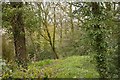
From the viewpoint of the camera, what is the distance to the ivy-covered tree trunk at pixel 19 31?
215 inches

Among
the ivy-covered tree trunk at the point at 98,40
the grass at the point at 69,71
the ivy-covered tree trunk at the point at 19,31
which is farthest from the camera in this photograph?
the ivy-covered tree trunk at the point at 19,31

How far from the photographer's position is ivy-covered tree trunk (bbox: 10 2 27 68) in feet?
17.9

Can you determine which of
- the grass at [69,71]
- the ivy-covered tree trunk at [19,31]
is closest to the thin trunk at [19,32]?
the ivy-covered tree trunk at [19,31]

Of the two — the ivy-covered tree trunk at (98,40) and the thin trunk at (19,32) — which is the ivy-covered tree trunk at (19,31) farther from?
the ivy-covered tree trunk at (98,40)

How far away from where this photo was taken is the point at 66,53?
9.54m

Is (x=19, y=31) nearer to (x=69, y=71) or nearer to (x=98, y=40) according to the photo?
(x=69, y=71)

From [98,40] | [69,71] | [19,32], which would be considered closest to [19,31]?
[19,32]

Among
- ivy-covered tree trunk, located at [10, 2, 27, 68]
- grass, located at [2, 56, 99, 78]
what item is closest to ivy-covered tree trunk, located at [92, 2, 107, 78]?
grass, located at [2, 56, 99, 78]

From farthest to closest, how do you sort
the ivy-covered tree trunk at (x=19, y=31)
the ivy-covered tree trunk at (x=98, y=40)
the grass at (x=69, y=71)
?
the ivy-covered tree trunk at (x=19, y=31) < the ivy-covered tree trunk at (x=98, y=40) < the grass at (x=69, y=71)

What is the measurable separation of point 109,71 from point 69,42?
4337mm

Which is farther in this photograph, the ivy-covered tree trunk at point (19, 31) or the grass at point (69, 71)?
the ivy-covered tree trunk at point (19, 31)

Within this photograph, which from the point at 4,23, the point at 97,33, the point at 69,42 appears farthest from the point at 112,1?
the point at 69,42

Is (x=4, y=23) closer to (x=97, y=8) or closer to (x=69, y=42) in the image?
(x=97, y=8)

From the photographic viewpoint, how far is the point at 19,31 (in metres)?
5.64
